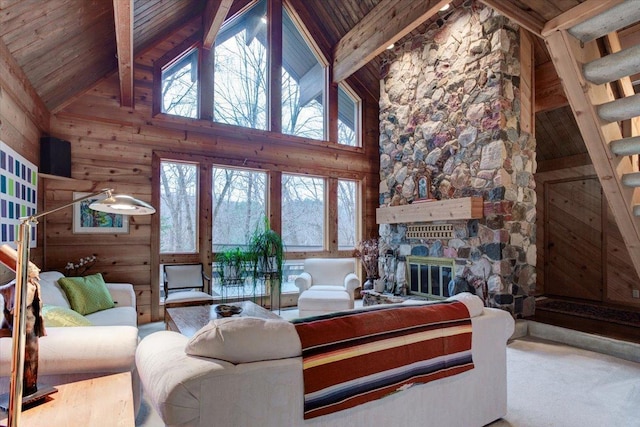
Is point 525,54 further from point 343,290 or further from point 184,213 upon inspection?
point 184,213

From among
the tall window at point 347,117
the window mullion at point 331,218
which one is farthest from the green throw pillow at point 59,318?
the tall window at point 347,117

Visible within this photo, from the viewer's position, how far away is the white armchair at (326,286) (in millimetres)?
4527

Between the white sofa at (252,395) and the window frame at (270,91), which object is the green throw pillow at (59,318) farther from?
the window frame at (270,91)

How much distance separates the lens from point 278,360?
149cm

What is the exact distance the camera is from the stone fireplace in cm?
425

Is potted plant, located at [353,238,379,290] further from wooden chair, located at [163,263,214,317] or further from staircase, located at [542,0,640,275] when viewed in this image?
staircase, located at [542,0,640,275]

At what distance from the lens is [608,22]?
6.89 ft

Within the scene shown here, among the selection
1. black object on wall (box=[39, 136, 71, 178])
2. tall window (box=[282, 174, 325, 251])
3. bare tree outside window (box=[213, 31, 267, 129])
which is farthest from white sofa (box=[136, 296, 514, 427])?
bare tree outside window (box=[213, 31, 267, 129])

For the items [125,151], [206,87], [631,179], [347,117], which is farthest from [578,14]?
[125,151]

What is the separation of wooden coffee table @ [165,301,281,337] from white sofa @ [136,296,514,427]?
132 centimetres

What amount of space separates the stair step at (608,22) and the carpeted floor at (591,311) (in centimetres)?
352

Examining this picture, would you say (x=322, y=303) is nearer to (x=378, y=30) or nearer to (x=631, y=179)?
(x=631, y=179)

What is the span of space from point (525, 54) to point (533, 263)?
255 cm

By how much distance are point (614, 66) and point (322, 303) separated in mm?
3517
